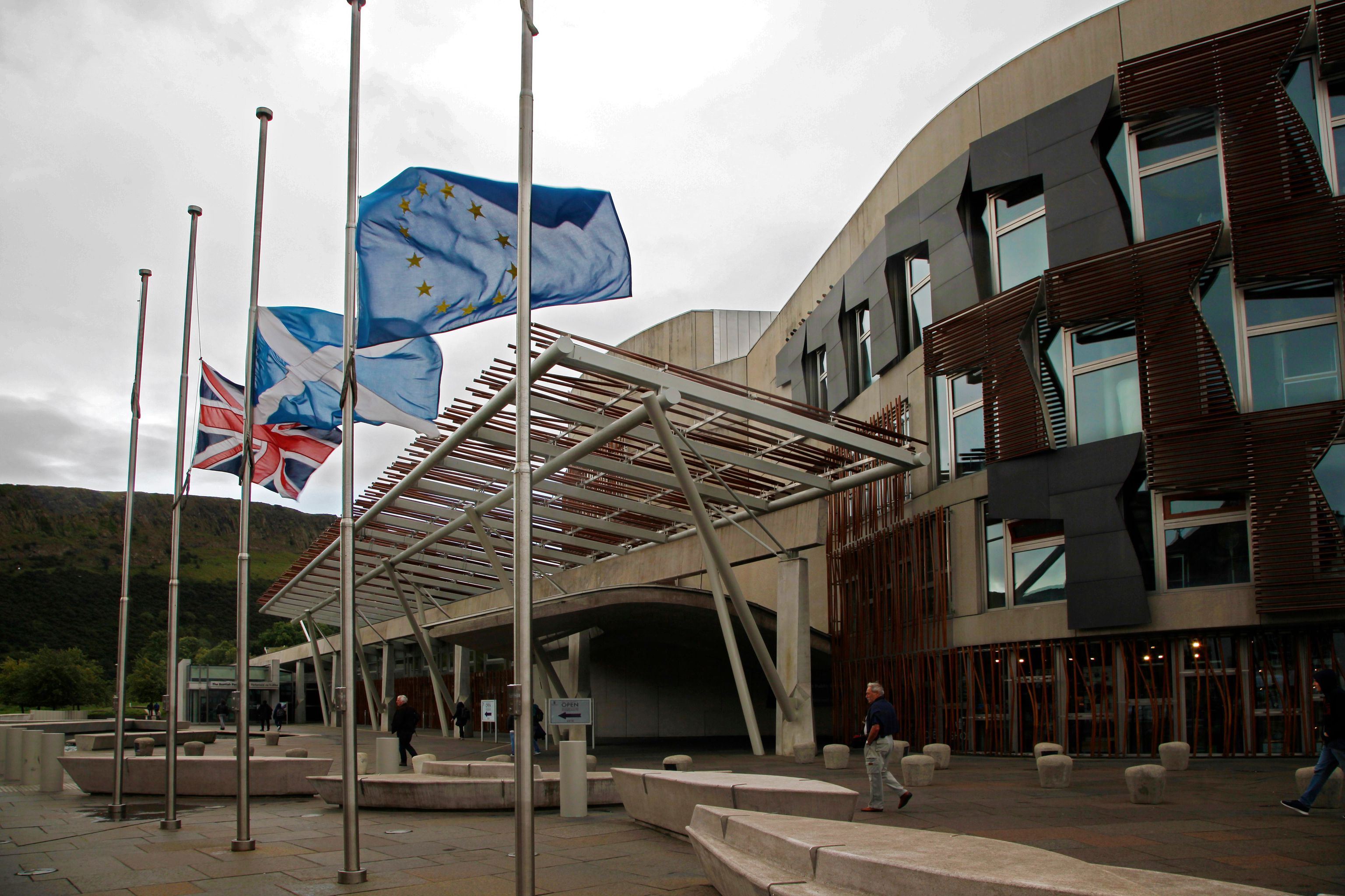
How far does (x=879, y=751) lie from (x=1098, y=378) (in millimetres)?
11337

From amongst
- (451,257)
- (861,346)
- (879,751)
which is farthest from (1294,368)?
(451,257)

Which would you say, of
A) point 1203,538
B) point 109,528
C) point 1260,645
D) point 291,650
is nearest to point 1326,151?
point 1203,538

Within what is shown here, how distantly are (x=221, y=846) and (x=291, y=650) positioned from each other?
61274mm

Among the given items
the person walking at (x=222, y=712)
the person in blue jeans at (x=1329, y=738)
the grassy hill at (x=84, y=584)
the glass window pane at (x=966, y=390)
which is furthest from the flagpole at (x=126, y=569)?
the grassy hill at (x=84, y=584)

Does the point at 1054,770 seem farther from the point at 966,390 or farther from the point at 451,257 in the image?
the point at 966,390

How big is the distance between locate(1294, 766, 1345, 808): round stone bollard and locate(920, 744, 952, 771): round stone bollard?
278 inches

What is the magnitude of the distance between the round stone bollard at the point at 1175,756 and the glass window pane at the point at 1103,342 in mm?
7568

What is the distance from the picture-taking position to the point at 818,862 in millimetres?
6410

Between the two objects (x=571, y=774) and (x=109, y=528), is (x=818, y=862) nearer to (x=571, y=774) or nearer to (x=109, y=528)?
(x=571, y=774)

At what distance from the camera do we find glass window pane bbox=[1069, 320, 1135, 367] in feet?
66.9

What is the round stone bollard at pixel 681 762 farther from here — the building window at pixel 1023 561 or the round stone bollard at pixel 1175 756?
the building window at pixel 1023 561

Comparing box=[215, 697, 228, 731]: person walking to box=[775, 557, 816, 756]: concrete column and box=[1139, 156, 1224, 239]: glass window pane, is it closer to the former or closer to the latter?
box=[775, 557, 816, 756]: concrete column

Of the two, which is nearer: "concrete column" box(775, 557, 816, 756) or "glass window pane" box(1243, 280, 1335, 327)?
"glass window pane" box(1243, 280, 1335, 327)

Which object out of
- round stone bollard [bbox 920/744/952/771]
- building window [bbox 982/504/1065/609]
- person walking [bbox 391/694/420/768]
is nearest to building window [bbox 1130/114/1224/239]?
building window [bbox 982/504/1065/609]
